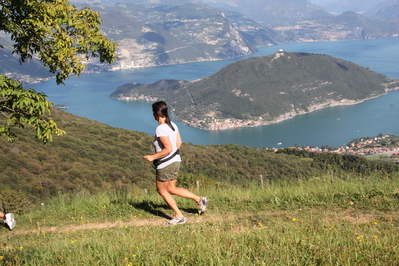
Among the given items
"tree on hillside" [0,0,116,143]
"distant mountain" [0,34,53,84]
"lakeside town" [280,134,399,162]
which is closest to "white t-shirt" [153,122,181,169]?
"tree on hillside" [0,0,116,143]

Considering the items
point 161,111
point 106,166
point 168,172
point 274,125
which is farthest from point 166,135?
point 274,125

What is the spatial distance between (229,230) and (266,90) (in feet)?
379

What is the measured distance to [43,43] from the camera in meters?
4.30

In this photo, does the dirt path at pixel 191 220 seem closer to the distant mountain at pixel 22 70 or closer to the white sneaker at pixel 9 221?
the white sneaker at pixel 9 221

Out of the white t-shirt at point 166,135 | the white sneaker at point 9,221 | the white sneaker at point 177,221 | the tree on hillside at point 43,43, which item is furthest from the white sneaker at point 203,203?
the white sneaker at point 9,221

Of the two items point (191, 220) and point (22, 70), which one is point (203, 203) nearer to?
point (191, 220)

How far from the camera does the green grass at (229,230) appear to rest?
2418mm

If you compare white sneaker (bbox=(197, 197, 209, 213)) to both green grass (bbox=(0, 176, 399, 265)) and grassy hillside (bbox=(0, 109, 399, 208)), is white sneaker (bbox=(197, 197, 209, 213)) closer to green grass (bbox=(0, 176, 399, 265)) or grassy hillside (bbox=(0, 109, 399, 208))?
green grass (bbox=(0, 176, 399, 265))

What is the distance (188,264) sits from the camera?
2369mm

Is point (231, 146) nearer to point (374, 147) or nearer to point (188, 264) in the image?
point (188, 264)

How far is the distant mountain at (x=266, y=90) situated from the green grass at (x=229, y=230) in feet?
287

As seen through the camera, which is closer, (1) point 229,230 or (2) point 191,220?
(1) point 229,230

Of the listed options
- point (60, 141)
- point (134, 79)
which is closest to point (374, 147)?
point (60, 141)

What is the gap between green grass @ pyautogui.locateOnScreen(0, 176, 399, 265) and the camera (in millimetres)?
2418
